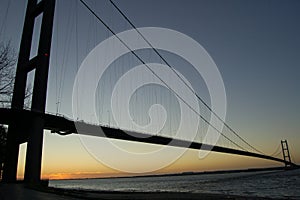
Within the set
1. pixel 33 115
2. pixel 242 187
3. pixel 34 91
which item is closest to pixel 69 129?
pixel 33 115

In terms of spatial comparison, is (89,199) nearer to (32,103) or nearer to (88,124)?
(32,103)

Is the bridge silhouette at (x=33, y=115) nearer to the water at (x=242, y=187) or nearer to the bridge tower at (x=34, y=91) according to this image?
the bridge tower at (x=34, y=91)

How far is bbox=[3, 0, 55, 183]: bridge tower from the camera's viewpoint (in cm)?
2641

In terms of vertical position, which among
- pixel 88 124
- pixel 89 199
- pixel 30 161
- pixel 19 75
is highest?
pixel 19 75

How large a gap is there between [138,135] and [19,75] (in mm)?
17146

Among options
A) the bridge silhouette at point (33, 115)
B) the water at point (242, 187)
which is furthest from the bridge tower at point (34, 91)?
the water at point (242, 187)

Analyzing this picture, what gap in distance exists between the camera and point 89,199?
11.1 meters

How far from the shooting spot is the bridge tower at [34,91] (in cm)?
2641

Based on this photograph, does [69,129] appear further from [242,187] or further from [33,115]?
[242,187]

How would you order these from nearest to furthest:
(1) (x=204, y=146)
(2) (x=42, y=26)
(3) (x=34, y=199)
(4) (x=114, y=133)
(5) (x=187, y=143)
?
1. (3) (x=34, y=199)
2. (2) (x=42, y=26)
3. (4) (x=114, y=133)
4. (5) (x=187, y=143)
5. (1) (x=204, y=146)

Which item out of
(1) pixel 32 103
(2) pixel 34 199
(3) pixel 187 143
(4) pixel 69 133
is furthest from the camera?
(3) pixel 187 143

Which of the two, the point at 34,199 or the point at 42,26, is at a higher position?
the point at 42,26

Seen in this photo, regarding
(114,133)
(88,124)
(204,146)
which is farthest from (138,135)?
(204,146)

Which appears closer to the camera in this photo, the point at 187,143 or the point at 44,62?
the point at 44,62
